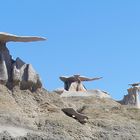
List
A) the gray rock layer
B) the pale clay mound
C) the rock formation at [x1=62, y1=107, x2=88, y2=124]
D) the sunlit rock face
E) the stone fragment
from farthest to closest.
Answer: the sunlit rock face → the rock formation at [x1=62, y1=107, x2=88, y2=124] → the gray rock layer → the stone fragment → the pale clay mound

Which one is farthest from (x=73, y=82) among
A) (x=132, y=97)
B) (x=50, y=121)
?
(x=50, y=121)

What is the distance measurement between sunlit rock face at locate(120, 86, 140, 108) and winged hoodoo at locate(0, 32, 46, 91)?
72.8 feet

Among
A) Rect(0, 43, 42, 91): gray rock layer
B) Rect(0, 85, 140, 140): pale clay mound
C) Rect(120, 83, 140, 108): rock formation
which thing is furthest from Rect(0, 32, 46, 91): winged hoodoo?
Rect(120, 83, 140, 108): rock formation

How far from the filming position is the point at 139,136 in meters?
32.6

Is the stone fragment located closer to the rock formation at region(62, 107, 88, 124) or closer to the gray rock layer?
the gray rock layer

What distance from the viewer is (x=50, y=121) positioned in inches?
1185

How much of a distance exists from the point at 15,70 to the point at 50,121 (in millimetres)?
3221

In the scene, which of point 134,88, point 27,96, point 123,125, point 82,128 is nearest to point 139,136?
point 123,125

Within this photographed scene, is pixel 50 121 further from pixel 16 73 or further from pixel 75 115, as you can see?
pixel 16 73

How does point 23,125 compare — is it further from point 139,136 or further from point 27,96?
point 139,136

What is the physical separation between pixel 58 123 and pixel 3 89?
2964 mm

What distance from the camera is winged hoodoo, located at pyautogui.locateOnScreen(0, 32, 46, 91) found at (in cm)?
3148

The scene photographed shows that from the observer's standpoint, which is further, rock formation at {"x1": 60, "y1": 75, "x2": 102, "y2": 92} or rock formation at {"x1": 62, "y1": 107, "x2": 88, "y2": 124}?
rock formation at {"x1": 60, "y1": 75, "x2": 102, "y2": 92}

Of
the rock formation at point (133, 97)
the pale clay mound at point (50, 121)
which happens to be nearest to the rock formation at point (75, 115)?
the pale clay mound at point (50, 121)
